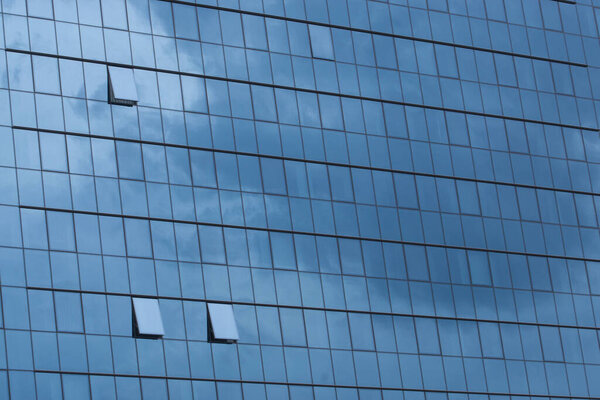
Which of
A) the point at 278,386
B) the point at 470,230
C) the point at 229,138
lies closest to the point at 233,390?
the point at 278,386

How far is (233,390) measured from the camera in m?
49.6

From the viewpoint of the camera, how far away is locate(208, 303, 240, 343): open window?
49.7 metres

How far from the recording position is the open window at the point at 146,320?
48188mm

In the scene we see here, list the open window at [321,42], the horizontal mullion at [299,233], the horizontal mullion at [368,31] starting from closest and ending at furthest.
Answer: the horizontal mullion at [299,233] → the horizontal mullion at [368,31] → the open window at [321,42]

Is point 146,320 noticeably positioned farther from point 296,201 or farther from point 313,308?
point 296,201

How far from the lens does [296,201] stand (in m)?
53.8

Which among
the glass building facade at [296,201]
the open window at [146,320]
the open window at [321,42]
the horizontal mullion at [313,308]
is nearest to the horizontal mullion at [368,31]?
the glass building facade at [296,201]

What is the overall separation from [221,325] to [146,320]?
3.15 meters

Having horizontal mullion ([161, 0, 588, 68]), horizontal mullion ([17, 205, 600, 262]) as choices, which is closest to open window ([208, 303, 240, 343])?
horizontal mullion ([17, 205, 600, 262])

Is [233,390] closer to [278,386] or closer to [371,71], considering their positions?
[278,386]

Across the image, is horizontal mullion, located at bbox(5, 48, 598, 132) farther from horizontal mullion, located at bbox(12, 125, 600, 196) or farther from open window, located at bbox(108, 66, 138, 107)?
horizontal mullion, located at bbox(12, 125, 600, 196)

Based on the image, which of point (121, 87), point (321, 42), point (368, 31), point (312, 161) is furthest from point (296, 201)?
point (368, 31)

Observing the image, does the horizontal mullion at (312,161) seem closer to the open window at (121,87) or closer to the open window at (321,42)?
the open window at (121,87)

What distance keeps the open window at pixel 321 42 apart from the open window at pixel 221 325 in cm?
1298
